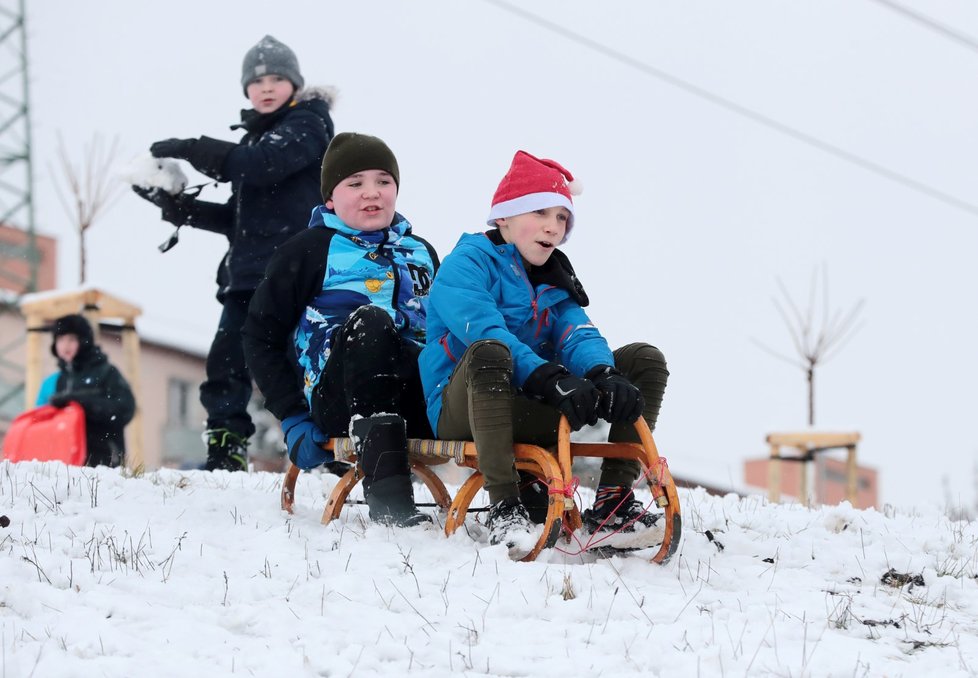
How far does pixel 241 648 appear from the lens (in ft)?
10.2

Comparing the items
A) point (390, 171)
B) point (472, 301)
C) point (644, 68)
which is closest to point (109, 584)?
point (472, 301)

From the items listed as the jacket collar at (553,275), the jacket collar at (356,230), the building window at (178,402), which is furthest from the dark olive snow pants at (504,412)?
the building window at (178,402)

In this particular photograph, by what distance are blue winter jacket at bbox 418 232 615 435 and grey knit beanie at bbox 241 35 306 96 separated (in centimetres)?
225

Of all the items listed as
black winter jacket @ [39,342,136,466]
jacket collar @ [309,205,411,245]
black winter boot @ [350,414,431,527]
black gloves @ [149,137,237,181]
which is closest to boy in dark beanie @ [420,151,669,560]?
black winter boot @ [350,414,431,527]

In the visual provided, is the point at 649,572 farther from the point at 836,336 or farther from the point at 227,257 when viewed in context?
the point at 836,336

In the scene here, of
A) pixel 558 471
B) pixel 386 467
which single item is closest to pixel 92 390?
pixel 386 467

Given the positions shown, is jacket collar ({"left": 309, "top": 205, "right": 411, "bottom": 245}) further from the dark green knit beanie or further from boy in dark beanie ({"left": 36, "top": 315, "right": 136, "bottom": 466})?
boy in dark beanie ({"left": 36, "top": 315, "right": 136, "bottom": 466})

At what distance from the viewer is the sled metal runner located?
12.6 feet

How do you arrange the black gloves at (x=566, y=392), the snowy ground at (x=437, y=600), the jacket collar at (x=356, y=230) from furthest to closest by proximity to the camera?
the jacket collar at (x=356, y=230) → the black gloves at (x=566, y=392) → the snowy ground at (x=437, y=600)

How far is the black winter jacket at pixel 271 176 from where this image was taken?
5918mm

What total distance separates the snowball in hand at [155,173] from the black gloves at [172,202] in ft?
0.12

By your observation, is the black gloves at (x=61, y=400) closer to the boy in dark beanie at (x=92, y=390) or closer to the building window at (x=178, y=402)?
the boy in dark beanie at (x=92, y=390)

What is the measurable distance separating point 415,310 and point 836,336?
9.61 meters

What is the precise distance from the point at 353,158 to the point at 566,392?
5.43 ft
